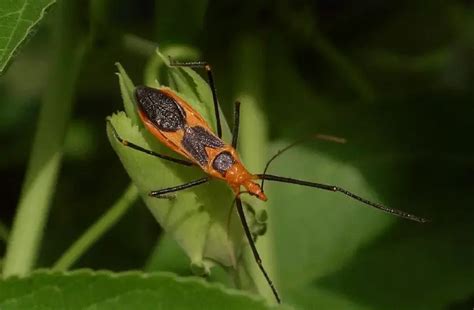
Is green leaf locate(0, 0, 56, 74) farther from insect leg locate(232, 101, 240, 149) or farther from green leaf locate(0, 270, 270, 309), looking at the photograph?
insect leg locate(232, 101, 240, 149)

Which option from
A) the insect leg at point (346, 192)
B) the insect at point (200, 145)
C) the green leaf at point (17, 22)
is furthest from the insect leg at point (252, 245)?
the green leaf at point (17, 22)

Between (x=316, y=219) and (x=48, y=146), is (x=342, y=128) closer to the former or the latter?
(x=316, y=219)

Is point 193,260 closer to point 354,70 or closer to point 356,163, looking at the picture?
point 356,163

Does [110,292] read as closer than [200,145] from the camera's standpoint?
Yes

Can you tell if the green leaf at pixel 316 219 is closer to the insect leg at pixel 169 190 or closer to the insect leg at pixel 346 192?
the insect leg at pixel 346 192

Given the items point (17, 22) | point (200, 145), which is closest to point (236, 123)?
point (200, 145)

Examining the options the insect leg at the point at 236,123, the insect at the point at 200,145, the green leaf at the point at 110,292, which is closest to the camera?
the green leaf at the point at 110,292
